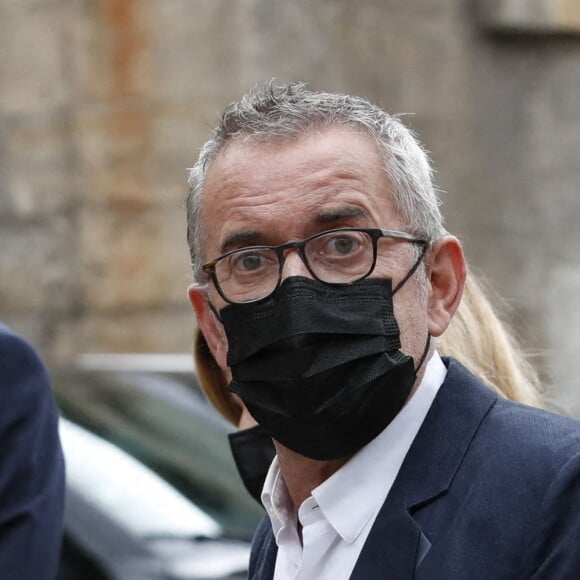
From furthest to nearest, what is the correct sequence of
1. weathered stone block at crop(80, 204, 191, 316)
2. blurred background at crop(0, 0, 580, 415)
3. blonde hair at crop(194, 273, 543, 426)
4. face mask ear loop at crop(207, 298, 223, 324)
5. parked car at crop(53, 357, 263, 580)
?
1. weathered stone block at crop(80, 204, 191, 316)
2. blurred background at crop(0, 0, 580, 415)
3. parked car at crop(53, 357, 263, 580)
4. blonde hair at crop(194, 273, 543, 426)
5. face mask ear loop at crop(207, 298, 223, 324)

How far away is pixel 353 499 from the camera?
6.98 feet

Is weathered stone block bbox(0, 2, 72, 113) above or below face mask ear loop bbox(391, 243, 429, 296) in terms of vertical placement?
below

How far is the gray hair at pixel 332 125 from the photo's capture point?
89.8 inches

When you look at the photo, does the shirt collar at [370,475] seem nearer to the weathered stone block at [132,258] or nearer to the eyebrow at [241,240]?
the eyebrow at [241,240]

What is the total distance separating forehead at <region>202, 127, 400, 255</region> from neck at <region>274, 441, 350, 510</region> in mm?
391

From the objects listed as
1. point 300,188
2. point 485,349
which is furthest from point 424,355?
point 485,349

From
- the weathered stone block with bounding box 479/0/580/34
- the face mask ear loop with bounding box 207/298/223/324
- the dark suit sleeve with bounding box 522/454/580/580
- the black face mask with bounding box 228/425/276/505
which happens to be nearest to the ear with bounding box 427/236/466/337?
the face mask ear loop with bounding box 207/298/223/324

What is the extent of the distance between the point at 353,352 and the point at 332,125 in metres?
0.44

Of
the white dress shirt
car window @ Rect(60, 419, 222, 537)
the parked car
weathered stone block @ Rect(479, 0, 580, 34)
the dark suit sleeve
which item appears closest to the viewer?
the dark suit sleeve

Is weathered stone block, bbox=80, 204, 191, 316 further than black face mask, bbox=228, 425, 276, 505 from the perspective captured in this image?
Yes

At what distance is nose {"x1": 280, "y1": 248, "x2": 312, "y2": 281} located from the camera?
215cm

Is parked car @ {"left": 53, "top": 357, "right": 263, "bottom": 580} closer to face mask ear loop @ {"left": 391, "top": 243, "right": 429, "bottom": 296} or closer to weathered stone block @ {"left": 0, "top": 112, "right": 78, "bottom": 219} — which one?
face mask ear loop @ {"left": 391, "top": 243, "right": 429, "bottom": 296}

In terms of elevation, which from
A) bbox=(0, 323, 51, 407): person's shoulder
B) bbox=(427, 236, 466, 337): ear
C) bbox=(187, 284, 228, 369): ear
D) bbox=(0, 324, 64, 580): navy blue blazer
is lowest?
bbox=(0, 324, 64, 580): navy blue blazer

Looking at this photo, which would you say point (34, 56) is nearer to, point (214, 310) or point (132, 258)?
point (132, 258)
